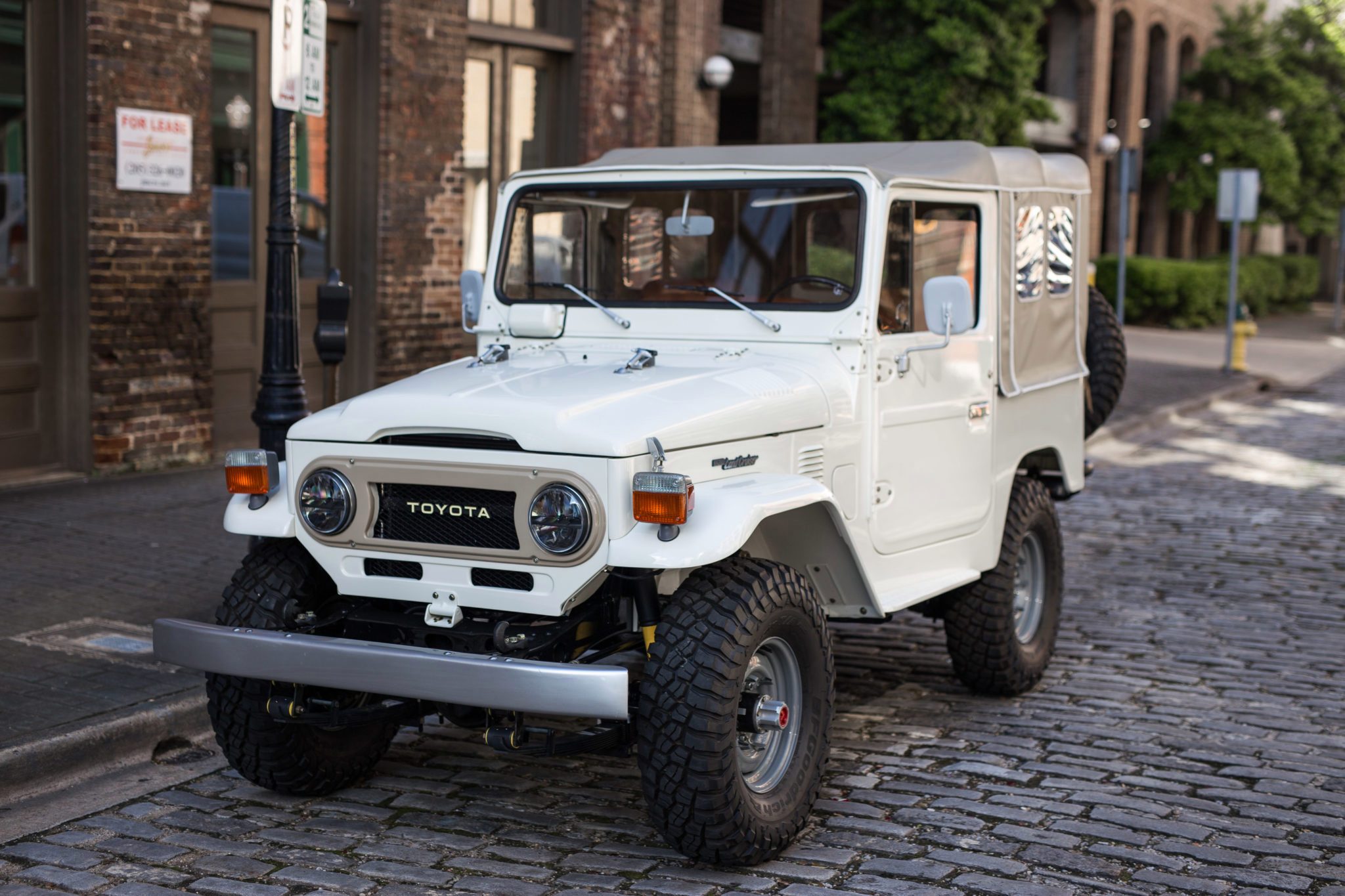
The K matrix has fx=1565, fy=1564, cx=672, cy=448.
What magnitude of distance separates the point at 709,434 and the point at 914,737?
71.3 inches

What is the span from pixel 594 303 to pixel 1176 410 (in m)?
12.5

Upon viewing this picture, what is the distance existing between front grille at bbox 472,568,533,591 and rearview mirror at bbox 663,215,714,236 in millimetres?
1695

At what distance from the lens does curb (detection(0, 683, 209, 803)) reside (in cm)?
500

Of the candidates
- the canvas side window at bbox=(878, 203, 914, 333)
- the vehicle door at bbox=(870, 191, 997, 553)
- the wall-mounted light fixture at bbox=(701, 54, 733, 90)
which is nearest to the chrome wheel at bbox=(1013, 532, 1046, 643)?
the vehicle door at bbox=(870, 191, 997, 553)

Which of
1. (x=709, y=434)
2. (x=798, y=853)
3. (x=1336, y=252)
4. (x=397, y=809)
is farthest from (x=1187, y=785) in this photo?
(x=1336, y=252)

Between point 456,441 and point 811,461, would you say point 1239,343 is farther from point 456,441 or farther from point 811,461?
point 456,441

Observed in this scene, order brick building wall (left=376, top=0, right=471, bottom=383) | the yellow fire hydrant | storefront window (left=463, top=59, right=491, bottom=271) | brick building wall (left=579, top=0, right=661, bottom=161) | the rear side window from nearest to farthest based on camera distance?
the rear side window, brick building wall (left=376, top=0, right=471, bottom=383), storefront window (left=463, top=59, right=491, bottom=271), brick building wall (left=579, top=0, right=661, bottom=161), the yellow fire hydrant

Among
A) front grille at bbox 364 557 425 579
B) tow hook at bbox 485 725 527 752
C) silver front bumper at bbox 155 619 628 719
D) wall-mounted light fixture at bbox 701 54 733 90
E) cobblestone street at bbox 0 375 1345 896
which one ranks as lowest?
cobblestone street at bbox 0 375 1345 896

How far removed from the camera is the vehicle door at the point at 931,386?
5.47m

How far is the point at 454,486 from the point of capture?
4.48 meters

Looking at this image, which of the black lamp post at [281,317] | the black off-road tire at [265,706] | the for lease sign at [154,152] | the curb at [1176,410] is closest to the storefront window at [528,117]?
the for lease sign at [154,152]

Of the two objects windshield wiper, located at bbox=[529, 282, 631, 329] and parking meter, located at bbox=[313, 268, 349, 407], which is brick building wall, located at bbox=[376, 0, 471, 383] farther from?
windshield wiper, located at bbox=[529, 282, 631, 329]

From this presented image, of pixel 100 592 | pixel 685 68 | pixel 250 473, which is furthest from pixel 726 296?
pixel 685 68

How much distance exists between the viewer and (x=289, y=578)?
4.78 meters
